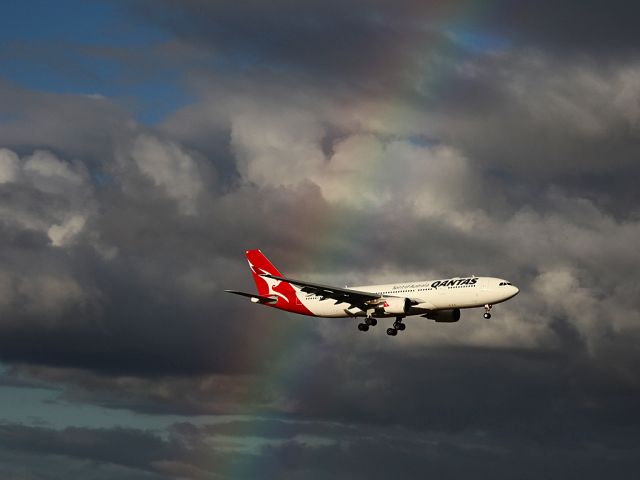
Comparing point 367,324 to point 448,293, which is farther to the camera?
point 367,324

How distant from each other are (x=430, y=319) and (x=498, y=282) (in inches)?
698

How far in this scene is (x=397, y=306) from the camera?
620 ft

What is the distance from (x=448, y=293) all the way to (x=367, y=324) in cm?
1524

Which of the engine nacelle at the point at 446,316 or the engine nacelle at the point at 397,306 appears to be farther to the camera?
the engine nacelle at the point at 446,316

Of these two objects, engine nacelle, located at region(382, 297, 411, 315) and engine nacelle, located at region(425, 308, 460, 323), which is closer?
engine nacelle, located at region(382, 297, 411, 315)

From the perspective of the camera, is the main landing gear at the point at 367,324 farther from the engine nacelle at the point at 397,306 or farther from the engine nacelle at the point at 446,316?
the engine nacelle at the point at 446,316

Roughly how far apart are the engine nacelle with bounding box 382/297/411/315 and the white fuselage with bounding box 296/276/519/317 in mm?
805

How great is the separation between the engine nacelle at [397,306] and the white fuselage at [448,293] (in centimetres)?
81

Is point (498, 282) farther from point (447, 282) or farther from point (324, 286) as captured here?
point (324, 286)

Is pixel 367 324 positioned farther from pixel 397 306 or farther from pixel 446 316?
pixel 446 316

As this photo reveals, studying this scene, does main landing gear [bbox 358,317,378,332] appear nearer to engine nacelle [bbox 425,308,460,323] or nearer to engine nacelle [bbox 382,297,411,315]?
engine nacelle [bbox 382,297,411,315]

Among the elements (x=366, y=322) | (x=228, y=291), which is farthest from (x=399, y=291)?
(x=228, y=291)

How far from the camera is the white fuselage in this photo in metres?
182

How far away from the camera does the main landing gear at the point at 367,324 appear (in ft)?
636
